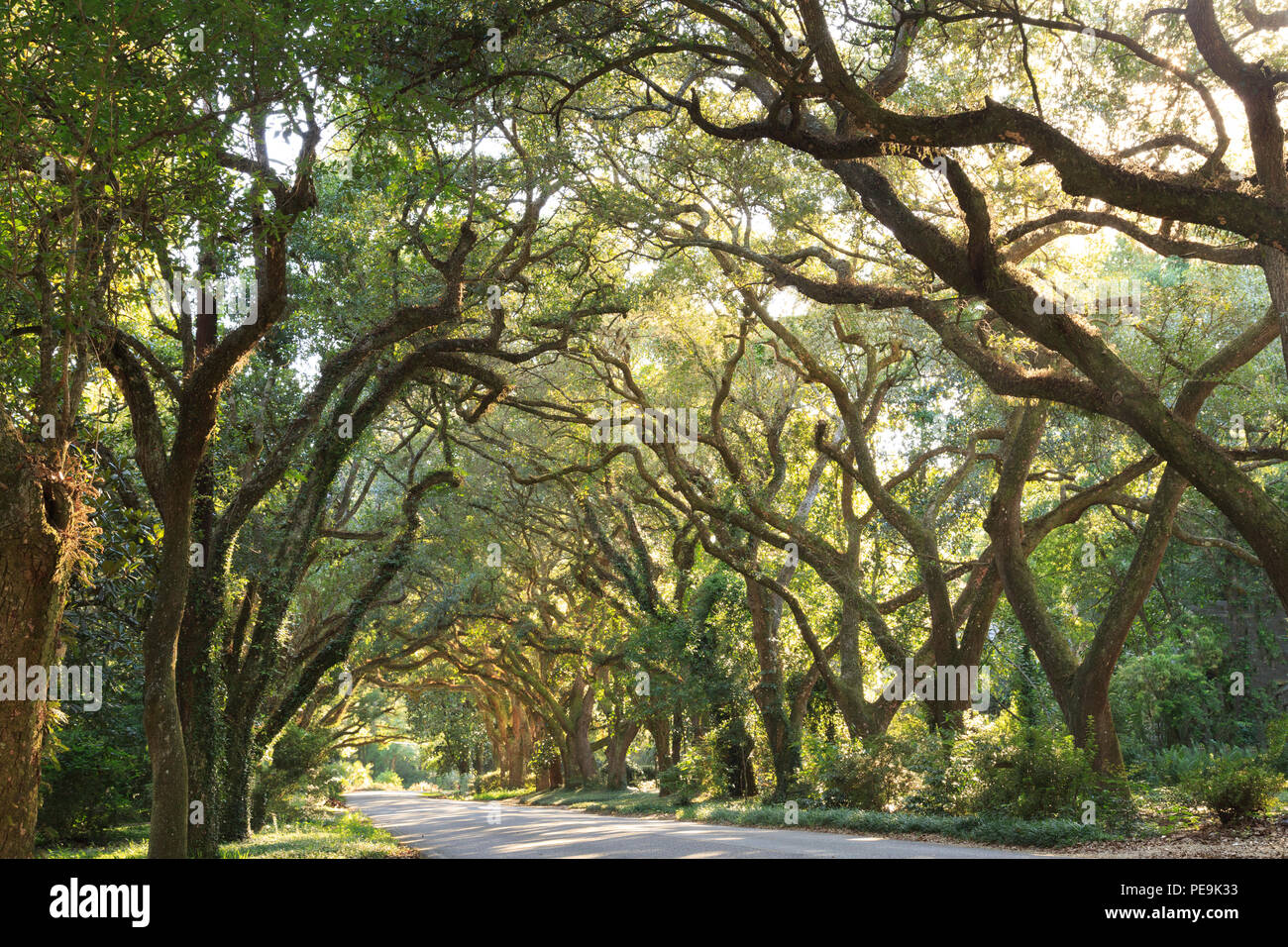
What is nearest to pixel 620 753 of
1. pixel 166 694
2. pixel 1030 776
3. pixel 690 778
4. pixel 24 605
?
pixel 690 778

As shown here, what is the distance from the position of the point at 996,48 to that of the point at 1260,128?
411 centimetres

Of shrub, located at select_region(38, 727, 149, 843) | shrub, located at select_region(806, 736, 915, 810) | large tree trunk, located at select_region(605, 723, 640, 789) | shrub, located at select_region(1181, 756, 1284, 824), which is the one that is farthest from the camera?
large tree trunk, located at select_region(605, 723, 640, 789)

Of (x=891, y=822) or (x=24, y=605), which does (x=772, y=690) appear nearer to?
(x=891, y=822)

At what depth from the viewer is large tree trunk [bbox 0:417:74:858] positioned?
6438 millimetres

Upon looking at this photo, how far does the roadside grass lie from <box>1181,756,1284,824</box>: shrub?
2.39 ft

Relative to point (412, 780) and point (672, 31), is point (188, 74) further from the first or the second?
point (412, 780)

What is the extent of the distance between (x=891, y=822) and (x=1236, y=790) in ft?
15.0

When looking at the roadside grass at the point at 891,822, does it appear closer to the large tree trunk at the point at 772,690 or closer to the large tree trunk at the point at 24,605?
the large tree trunk at the point at 772,690

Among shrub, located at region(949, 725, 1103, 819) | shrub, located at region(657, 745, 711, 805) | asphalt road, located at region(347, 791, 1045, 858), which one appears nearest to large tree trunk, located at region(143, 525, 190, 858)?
asphalt road, located at region(347, 791, 1045, 858)

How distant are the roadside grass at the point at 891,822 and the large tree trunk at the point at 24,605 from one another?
10.1m

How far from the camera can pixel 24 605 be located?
264 inches

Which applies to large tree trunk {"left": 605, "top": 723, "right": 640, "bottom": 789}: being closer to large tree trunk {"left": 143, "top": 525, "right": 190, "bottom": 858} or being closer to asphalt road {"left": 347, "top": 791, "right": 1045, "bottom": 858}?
asphalt road {"left": 347, "top": 791, "right": 1045, "bottom": 858}
